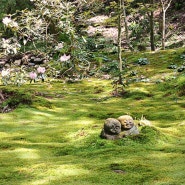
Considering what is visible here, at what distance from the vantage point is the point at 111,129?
1350cm

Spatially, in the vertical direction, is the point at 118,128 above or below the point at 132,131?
above

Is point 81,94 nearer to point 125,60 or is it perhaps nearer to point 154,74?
point 154,74

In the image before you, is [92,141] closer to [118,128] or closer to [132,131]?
[118,128]

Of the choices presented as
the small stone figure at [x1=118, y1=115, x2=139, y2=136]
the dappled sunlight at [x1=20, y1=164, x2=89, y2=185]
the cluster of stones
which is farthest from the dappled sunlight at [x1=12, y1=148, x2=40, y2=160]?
the small stone figure at [x1=118, y1=115, x2=139, y2=136]

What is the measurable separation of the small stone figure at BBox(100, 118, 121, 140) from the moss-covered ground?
32cm

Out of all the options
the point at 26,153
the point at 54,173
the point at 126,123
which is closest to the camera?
the point at 54,173

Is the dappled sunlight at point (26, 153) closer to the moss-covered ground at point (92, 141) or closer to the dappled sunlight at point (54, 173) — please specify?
the moss-covered ground at point (92, 141)

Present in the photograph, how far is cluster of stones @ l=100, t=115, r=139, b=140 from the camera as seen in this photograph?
13547 mm

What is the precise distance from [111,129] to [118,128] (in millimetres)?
320

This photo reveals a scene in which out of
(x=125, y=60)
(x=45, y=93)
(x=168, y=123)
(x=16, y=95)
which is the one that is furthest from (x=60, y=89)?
(x=168, y=123)

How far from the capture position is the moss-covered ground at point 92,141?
967cm

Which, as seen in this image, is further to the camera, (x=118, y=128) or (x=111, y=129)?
(x=118, y=128)

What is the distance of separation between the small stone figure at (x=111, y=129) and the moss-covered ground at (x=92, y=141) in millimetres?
319

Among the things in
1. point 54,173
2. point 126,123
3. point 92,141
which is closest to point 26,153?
point 92,141
